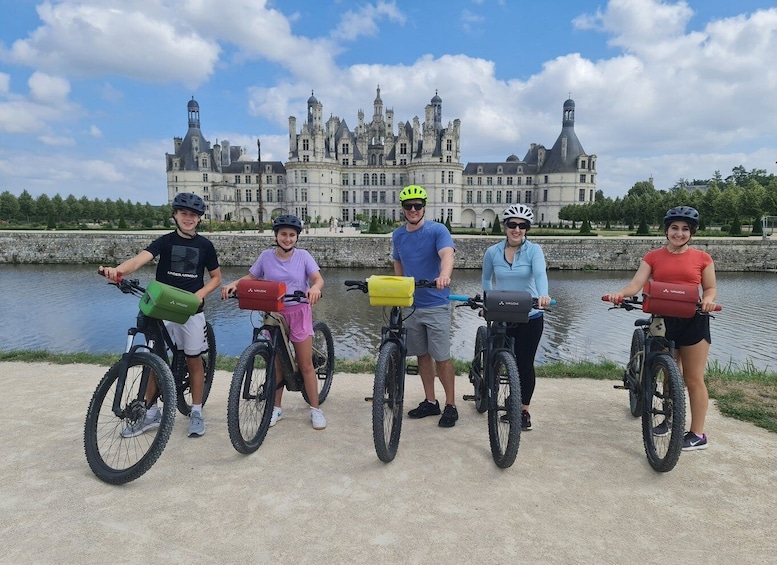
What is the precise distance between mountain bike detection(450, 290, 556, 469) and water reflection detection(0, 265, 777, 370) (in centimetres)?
436

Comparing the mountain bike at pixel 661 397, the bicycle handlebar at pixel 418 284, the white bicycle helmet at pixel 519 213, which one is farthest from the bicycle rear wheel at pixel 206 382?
the mountain bike at pixel 661 397

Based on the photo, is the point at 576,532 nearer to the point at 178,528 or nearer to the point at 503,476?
the point at 503,476

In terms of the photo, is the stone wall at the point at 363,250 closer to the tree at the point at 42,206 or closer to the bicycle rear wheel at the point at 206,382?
the bicycle rear wheel at the point at 206,382

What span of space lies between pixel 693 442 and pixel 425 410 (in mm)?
2059

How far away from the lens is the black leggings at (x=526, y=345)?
381cm

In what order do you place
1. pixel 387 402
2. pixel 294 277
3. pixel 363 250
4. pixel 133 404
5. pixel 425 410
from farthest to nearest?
pixel 363 250 < pixel 425 410 < pixel 294 277 < pixel 387 402 < pixel 133 404

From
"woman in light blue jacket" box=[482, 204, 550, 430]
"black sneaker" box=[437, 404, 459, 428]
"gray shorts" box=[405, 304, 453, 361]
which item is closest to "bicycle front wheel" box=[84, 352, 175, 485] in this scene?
"gray shorts" box=[405, 304, 453, 361]

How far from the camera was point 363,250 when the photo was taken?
2842cm

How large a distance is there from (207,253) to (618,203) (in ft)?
175

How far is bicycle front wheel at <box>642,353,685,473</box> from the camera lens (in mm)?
3051

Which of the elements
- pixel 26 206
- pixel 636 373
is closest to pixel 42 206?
pixel 26 206

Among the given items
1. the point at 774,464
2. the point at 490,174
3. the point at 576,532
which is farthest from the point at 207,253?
the point at 490,174

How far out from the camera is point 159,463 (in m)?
3.27

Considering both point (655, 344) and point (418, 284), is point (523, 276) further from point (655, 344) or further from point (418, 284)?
point (655, 344)
